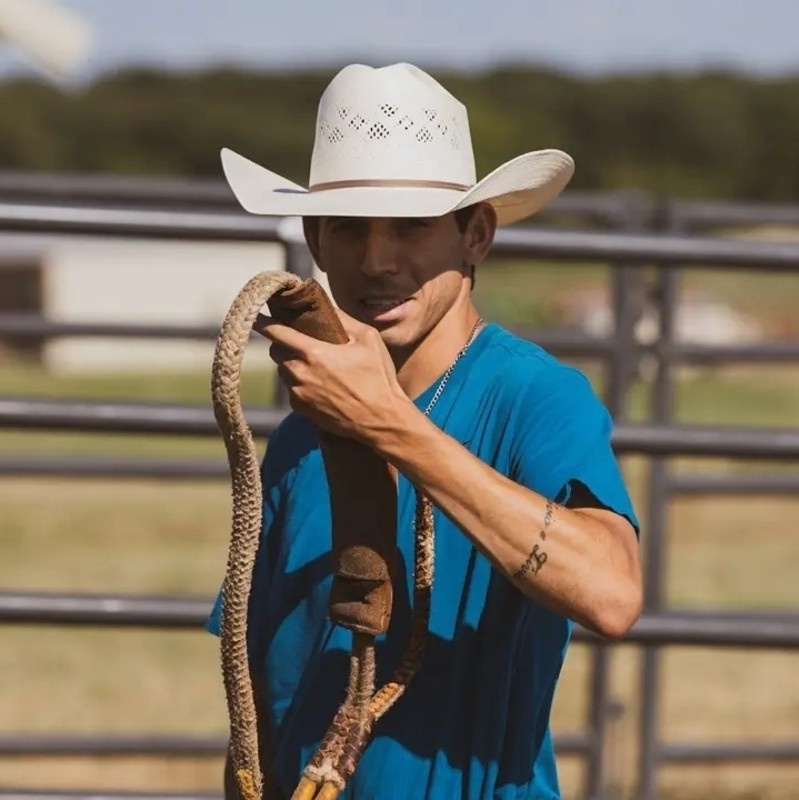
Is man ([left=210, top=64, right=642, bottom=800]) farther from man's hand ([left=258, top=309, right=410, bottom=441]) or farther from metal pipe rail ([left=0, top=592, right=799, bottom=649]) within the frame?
metal pipe rail ([left=0, top=592, right=799, bottom=649])

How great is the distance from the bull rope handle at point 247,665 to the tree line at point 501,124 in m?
43.7

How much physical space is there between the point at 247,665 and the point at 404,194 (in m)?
0.56

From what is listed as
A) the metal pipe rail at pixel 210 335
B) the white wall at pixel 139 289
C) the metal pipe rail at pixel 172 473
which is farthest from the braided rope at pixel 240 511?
the white wall at pixel 139 289

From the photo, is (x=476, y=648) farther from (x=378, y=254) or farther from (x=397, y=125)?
(x=397, y=125)

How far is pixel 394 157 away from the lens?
214 centimetres

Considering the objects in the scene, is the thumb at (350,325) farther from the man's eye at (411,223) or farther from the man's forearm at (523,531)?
the man's eye at (411,223)

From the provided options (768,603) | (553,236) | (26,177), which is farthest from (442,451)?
(768,603)

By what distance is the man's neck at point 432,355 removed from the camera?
2.16 meters

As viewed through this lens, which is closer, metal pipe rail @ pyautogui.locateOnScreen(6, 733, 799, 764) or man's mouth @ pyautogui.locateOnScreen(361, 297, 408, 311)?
man's mouth @ pyautogui.locateOnScreen(361, 297, 408, 311)

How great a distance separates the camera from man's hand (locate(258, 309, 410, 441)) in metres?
1.79

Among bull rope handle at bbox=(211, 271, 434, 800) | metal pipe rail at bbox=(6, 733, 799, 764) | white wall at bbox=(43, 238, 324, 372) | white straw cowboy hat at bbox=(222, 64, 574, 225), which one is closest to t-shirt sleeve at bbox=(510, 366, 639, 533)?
bull rope handle at bbox=(211, 271, 434, 800)

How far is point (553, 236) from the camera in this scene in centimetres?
324

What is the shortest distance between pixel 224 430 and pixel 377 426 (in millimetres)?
175

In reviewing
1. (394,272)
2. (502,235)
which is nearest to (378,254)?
(394,272)
